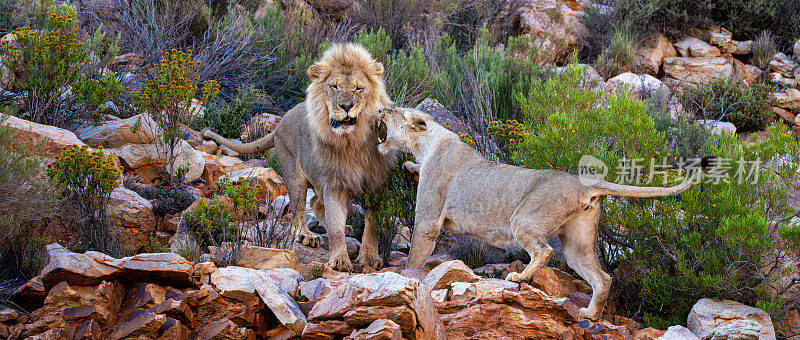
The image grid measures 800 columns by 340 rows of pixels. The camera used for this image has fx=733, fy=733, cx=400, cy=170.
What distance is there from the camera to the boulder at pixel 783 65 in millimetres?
14594

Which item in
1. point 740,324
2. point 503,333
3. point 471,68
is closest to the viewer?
point 503,333

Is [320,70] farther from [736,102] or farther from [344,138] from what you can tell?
[736,102]

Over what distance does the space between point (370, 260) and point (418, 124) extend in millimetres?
1395

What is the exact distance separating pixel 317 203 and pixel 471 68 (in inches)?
178

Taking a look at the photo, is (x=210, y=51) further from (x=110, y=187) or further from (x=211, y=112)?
(x=110, y=187)

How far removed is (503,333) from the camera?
463cm

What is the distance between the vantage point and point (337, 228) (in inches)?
269

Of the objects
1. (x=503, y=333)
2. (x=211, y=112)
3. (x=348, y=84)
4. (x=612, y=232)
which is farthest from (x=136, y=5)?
(x=503, y=333)

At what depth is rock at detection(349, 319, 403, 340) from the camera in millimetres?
4039

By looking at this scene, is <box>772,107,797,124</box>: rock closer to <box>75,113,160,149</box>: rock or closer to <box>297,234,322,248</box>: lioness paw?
<box>297,234,322,248</box>: lioness paw

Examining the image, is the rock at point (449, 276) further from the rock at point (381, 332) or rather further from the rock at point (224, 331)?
the rock at point (224, 331)

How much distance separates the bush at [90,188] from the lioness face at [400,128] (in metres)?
2.41

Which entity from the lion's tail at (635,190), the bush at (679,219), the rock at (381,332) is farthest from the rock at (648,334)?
the rock at (381,332)

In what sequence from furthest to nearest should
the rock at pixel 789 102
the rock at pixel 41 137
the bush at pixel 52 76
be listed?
the rock at pixel 789 102
the bush at pixel 52 76
the rock at pixel 41 137
